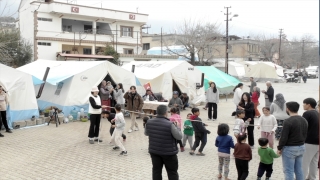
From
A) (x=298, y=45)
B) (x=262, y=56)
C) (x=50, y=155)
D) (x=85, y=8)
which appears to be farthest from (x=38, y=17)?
(x=298, y=45)

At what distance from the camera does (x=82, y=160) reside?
807 cm

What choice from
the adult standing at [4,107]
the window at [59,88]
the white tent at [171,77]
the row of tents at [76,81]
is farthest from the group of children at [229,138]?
the white tent at [171,77]

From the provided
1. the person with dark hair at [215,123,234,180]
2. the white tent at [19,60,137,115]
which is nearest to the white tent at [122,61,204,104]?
the white tent at [19,60,137,115]

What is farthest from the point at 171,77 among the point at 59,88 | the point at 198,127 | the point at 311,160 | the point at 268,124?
the point at 311,160

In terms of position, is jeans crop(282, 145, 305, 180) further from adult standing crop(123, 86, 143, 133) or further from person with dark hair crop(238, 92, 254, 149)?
adult standing crop(123, 86, 143, 133)

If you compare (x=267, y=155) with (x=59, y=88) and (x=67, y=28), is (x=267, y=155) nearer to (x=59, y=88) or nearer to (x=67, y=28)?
(x=59, y=88)

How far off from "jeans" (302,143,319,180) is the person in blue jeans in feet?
0.93

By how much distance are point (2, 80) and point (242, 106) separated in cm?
840

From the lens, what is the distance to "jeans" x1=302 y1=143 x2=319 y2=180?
5.73m

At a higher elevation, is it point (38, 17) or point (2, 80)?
point (38, 17)

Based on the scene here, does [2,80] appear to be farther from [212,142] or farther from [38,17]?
[38,17]

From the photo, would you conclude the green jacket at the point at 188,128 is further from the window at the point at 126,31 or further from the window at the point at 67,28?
the window at the point at 126,31

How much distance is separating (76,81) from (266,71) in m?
32.3

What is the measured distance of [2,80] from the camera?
1189 cm
